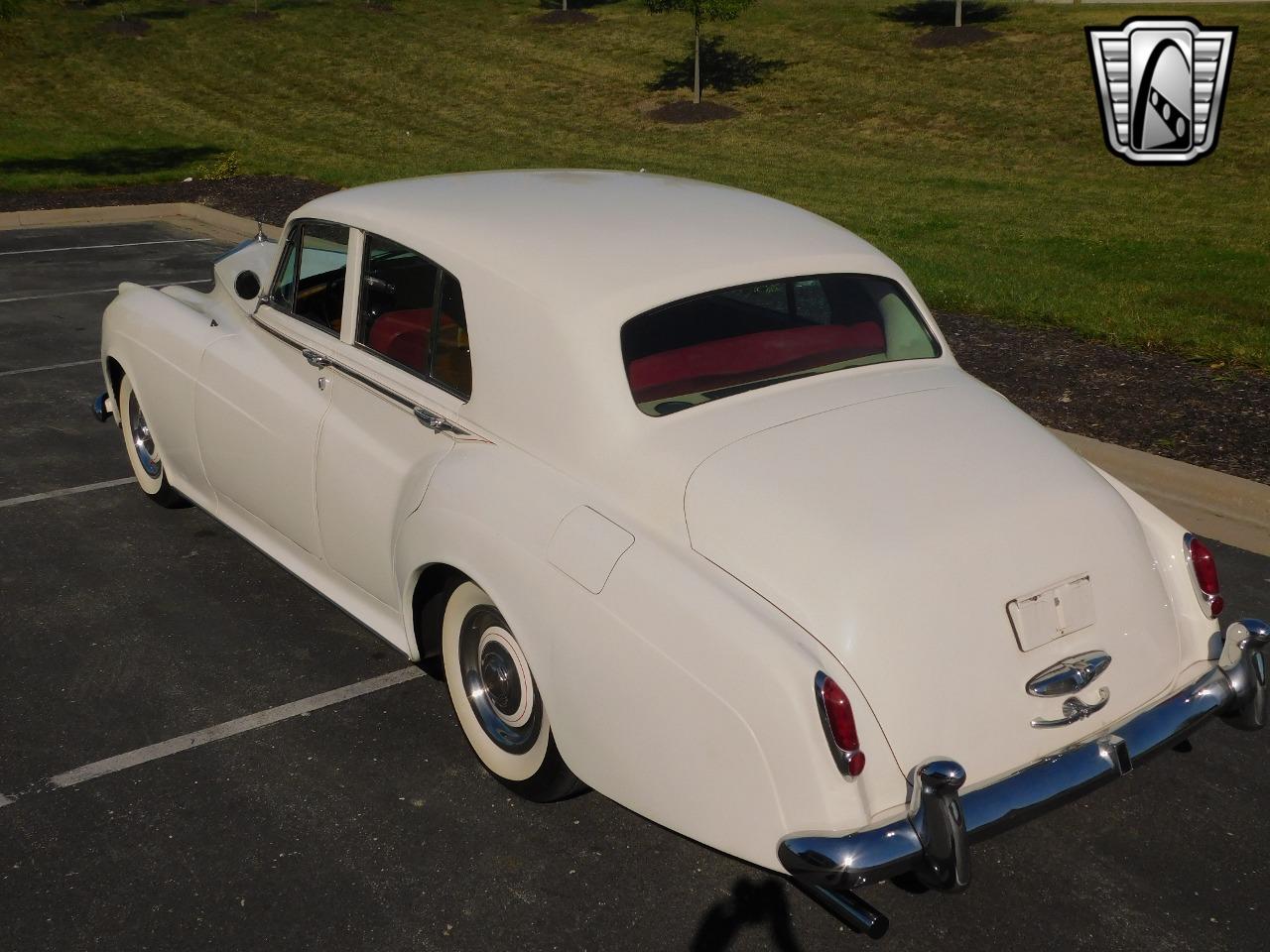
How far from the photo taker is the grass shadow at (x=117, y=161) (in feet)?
66.6

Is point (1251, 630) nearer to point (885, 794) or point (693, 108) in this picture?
point (885, 794)

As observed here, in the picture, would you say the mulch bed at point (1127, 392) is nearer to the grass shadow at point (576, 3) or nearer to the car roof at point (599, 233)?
the car roof at point (599, 233)

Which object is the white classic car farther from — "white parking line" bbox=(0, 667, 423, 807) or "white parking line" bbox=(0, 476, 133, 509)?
"white parking line" bbox=(0, 476, 133, 509)

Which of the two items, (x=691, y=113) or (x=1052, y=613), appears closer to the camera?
(x=1052, y=613)

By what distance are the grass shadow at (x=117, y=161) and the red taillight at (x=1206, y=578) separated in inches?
764

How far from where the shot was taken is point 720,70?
96.4 ft

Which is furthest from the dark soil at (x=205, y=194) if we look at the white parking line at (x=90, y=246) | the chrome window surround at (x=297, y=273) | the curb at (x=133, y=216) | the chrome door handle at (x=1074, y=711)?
the chrome door handle at (x=1074, y=711)

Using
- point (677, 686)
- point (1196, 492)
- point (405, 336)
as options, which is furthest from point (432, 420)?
point (1196, 492)

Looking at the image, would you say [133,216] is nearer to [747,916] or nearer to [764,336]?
[764,336]

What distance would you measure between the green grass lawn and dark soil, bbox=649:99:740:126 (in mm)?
Result: 417

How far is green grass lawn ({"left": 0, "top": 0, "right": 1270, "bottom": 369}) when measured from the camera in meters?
12.2

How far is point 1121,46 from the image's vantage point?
84.5 ft

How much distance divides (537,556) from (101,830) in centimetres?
168

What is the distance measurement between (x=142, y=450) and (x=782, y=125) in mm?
20125
